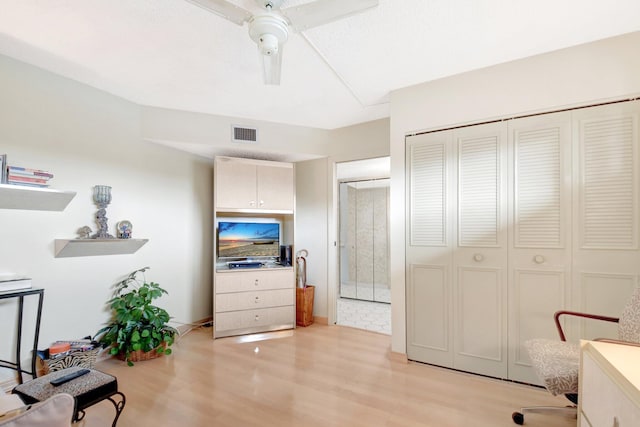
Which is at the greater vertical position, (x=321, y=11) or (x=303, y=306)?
(x=321, y=11)

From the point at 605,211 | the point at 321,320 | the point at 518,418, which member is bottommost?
the point at 321,320

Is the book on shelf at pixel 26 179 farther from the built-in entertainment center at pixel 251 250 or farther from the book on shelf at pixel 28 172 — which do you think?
the built-in entertainment center at pixel 251 250

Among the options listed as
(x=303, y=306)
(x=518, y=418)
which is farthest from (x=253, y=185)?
(x=518, y=418)

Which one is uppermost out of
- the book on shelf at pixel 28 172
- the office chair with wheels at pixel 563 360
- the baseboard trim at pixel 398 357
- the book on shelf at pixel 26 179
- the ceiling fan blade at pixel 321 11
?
the ceiling fan blade at pixel 321 11

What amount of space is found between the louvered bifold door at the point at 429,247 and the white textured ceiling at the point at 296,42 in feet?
2.20

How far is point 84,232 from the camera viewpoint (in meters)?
2.79

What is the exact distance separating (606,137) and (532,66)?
0.74 meters

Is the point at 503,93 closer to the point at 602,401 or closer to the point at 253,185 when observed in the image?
the point at 602,401

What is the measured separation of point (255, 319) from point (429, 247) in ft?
7.21

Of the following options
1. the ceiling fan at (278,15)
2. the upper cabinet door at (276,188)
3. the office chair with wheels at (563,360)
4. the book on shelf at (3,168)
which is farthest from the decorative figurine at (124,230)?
the office chair with wheels at (563,360)

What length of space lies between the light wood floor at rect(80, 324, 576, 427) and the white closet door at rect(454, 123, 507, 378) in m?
0.22

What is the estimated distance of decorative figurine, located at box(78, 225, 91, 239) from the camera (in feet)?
9.08

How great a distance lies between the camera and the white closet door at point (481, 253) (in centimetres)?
248

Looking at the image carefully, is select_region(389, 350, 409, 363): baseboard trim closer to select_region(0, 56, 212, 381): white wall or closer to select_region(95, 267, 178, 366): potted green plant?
select_region(95, 267, 178, 366): potted green plant
